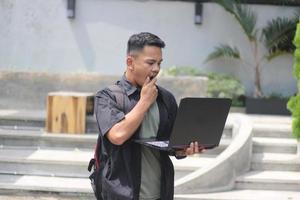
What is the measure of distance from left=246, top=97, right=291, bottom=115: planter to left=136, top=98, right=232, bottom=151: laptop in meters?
7.04

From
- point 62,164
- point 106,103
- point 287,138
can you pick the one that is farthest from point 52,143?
point 106,103

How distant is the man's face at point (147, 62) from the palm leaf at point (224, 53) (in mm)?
7268

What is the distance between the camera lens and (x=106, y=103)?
2598mm

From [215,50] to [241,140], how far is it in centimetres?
388

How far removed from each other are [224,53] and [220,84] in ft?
2.07

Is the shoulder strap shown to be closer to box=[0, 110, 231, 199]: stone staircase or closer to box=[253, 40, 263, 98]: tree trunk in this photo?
box=[0, 110, 231, 199]: stone staircase

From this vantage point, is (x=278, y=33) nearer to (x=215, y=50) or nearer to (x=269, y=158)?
(x=215, y=50)

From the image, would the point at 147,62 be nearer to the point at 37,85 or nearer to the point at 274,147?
the point at 274,147

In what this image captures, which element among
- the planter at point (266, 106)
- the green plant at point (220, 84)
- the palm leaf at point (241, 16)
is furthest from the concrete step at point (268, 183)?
the palm leaf at point (241, 16)

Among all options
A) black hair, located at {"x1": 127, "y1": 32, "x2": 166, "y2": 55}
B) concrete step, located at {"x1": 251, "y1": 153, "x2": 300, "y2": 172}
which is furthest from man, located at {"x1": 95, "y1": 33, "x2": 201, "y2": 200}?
concrete step, located at {"x1": 251, "y1": 153, "x2": 300, "y2": 172}

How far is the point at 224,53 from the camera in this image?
31.8 feet

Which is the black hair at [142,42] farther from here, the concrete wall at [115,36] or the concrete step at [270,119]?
the concrete wall at [115,36]

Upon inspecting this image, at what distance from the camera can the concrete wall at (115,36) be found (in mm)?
10055

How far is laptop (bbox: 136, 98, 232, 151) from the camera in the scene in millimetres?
2482
